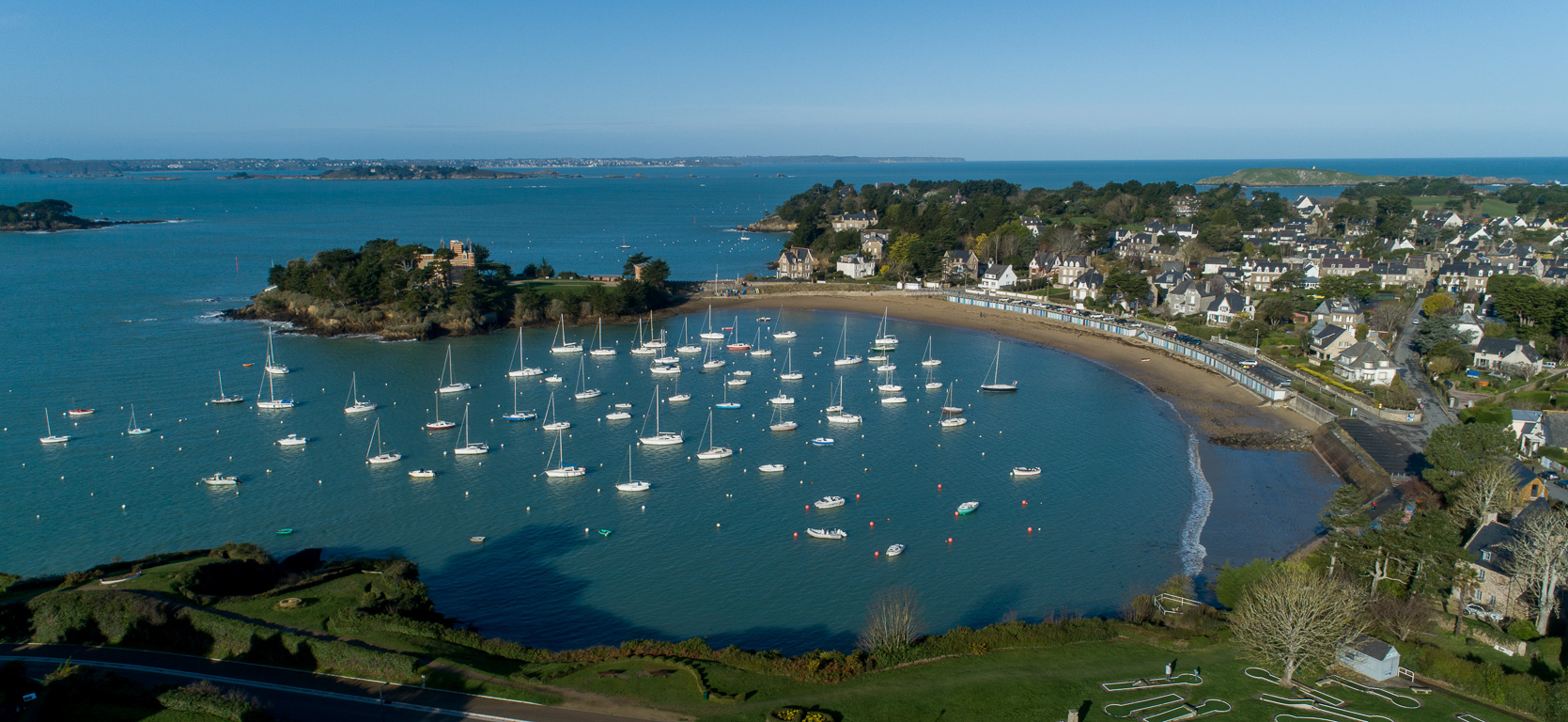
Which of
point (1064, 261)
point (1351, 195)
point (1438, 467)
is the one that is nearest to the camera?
point (1438, 467)

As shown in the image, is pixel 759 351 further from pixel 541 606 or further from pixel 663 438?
pixel 541 606

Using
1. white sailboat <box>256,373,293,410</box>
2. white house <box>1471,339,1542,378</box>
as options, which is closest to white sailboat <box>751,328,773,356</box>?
white sailboat <box>256,373,293,410</box>

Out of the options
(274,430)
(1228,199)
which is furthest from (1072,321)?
(1228,199)

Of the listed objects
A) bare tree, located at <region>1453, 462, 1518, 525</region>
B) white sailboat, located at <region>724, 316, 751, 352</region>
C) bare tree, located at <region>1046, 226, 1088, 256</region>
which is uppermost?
bare tree, located at <region>1046, 226, 1088, 256</region>

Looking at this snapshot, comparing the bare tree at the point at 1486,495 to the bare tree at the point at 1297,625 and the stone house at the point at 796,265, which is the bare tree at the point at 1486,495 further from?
the stone house at the point at 796,265

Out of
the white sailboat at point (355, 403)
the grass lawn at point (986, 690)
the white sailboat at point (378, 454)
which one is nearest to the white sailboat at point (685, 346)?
the white sailboat at point (355, 403)

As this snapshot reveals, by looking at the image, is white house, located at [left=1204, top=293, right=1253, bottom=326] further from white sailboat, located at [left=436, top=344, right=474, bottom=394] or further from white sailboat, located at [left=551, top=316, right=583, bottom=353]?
→ white sailboat, located at [left=436, top=344, right=474, bottom=394]

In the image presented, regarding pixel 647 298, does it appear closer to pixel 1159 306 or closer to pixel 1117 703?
pixel 1159 306

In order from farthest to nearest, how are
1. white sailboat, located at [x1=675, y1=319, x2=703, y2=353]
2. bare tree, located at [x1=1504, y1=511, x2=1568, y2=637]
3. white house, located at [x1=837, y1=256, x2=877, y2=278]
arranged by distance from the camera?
white house, located at [x1=837, y1=256, x2=877, y2=278]
white sailboat, located at [x1=675, y1=319, x2=703, y2=353]
bare tree, located at [x1=1504, y1=511, x2=1568, y2=637]
